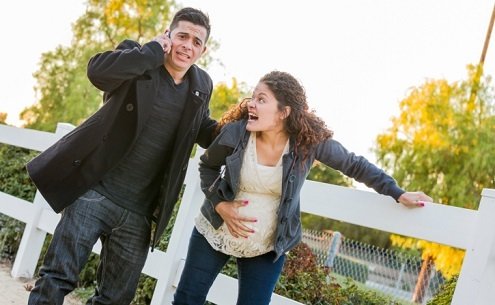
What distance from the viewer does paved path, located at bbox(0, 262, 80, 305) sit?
14.8ft

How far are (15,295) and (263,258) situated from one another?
8.69 ft

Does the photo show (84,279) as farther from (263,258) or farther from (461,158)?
(461,158)

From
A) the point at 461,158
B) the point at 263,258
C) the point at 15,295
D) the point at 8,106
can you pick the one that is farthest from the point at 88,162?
the point at 8,106

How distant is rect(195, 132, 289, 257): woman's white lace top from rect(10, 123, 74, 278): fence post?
2.89m

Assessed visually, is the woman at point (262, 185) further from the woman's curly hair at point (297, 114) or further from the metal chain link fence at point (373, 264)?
the metal chain link fence at point (373, 264)

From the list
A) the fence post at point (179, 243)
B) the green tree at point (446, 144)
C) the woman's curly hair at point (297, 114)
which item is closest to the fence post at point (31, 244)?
the fence post at point (179, 243)

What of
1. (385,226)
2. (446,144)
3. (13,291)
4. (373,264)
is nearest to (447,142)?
(446,144)

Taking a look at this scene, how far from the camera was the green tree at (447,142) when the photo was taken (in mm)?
17469

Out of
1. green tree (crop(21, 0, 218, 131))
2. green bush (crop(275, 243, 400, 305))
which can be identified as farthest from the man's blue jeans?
green tree (crop(21, 0, 218, 131))

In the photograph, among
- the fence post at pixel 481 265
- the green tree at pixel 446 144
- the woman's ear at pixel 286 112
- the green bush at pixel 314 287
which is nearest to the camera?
the fence post at pixel 481 265

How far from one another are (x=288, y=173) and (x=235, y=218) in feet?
1.12

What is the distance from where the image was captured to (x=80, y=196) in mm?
3023

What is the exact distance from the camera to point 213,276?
300 centimetres

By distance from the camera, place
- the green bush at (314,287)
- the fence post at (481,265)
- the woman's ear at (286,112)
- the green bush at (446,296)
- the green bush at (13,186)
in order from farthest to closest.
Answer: the green bush at (13,186) → the green bush at (314,287) → the green bush at (446,296) → the woman's ear at (286,112) → the fence post at (481,265)
